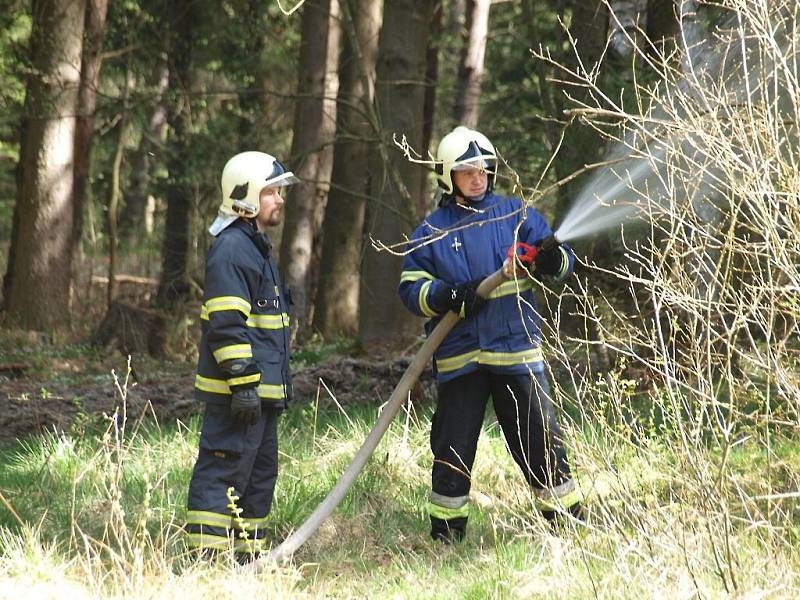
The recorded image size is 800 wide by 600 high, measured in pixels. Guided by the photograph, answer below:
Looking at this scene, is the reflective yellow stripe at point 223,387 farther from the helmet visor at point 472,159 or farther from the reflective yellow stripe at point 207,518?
the helmet visor at point 472,159

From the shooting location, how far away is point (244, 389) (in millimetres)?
4840

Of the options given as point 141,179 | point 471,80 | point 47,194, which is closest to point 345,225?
point 471,80

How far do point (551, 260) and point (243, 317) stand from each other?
147 cm

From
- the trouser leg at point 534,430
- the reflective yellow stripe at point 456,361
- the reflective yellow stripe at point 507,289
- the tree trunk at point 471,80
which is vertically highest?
the tree trunk at point 471,80

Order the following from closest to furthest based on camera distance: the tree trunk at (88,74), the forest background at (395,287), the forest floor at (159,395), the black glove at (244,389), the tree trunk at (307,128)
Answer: the forest background at (395,287)
the black glove at (244,389)
the forest floor at (159,395)
the tree trunk at (307,128)
the tree trunk at (88,74)

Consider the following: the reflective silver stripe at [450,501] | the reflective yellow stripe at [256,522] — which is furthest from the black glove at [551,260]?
the reflective yellow stripe at [256,522]

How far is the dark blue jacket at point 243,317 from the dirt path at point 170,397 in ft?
10.0

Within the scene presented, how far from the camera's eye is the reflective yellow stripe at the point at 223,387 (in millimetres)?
4980

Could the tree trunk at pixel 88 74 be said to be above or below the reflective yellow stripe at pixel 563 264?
above

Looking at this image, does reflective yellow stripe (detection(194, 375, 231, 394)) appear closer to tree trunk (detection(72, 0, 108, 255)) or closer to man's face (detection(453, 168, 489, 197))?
man's face (detection(453, 168, 489, 197))

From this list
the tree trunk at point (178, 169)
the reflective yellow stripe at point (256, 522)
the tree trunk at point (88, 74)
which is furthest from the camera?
the tree trunk at point (178, 169)

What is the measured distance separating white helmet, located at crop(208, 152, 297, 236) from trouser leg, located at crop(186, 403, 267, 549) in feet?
3.06

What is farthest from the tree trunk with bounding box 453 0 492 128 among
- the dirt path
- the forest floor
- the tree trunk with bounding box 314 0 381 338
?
the dirt path

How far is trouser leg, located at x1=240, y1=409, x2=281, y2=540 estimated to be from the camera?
5.19 meters
